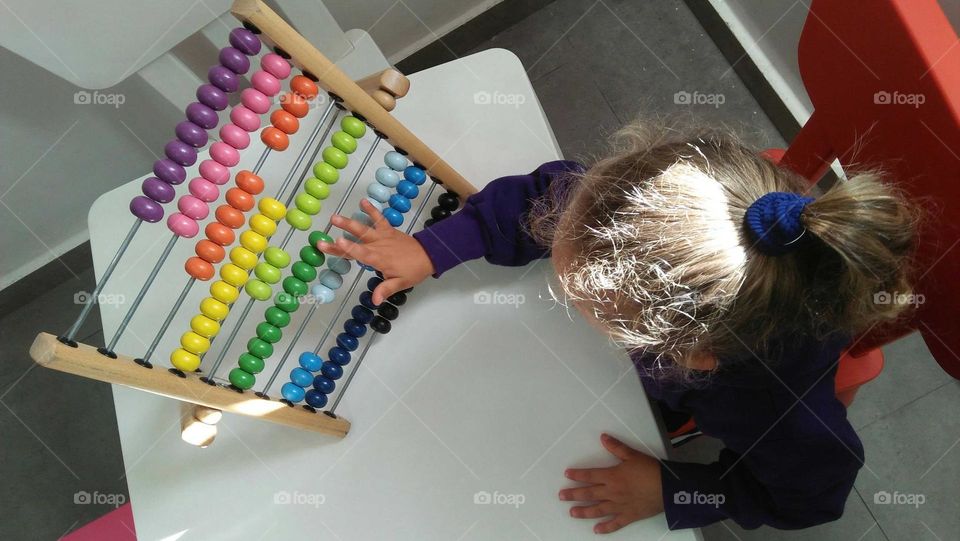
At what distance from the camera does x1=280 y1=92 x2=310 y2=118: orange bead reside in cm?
79

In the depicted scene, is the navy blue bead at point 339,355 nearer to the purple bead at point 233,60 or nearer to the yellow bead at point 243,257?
the yellow bead at point 243,257

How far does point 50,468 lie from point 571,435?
54.4 inches

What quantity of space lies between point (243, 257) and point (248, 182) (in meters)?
0.09

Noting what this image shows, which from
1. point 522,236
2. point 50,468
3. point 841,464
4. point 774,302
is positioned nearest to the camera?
point 774,302

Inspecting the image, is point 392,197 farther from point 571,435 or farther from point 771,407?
point 771,407

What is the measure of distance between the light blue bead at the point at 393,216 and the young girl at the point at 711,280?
0.02m

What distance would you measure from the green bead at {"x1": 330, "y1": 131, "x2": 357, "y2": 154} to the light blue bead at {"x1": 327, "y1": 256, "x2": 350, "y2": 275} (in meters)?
0.14

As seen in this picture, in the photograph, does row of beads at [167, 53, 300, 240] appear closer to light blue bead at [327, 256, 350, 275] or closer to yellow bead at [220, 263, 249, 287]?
yellow bead at [220, 263, 249, 287]

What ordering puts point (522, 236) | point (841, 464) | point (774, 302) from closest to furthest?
point (774, 302)
point (841, 464)
point (522, 236)

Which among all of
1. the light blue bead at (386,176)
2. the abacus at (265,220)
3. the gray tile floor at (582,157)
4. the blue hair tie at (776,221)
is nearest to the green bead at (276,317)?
the abacus at (265,220)

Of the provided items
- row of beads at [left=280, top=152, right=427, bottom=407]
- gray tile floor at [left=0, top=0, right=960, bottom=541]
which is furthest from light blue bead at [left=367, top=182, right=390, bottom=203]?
gray tile floor at [left=0, top=0, right=960, bottom=541]

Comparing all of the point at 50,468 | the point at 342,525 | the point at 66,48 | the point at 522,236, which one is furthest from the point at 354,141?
the point at 50,468

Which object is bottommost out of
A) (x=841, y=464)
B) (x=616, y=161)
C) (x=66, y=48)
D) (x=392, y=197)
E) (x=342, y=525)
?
(x=841, y=464)

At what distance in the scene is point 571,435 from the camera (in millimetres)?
811
